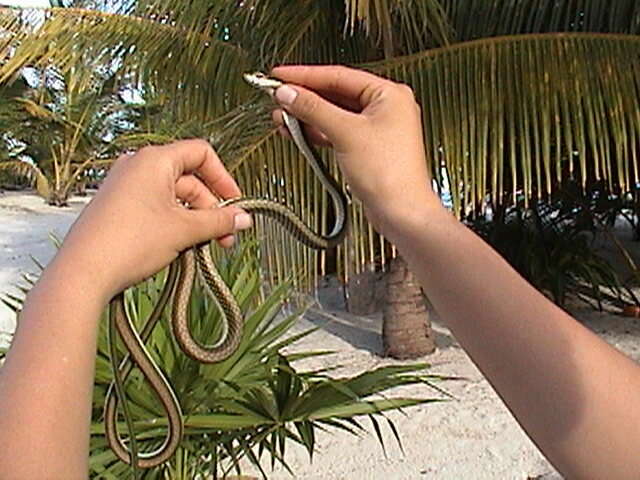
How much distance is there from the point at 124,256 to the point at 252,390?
142 cm

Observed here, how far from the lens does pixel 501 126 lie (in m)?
3.03

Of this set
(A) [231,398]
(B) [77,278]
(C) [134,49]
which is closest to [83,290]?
(B) [77,278]

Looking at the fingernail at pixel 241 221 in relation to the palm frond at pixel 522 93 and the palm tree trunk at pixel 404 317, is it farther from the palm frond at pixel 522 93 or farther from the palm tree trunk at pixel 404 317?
the palm tree trunk at pixel 404 317

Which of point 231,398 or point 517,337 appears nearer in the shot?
point 517,337

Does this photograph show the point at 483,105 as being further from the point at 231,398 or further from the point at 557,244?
the point at 557,244

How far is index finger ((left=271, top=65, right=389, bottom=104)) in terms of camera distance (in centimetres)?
70

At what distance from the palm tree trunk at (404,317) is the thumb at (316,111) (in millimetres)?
3340

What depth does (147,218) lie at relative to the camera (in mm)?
554

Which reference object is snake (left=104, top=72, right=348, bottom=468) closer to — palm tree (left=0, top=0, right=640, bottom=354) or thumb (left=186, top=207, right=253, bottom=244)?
thumb (left=186, top=207, right=253, bottom=244)

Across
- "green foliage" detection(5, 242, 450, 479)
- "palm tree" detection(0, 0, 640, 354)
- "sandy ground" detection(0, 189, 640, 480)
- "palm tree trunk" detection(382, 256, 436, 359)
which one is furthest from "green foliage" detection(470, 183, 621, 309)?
"green foliage" detection(5, 242, 450, 479)

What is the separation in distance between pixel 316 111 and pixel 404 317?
11.4 ft

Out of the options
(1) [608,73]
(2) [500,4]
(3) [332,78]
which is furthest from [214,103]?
(3) [332,78]

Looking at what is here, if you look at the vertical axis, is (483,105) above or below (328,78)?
above

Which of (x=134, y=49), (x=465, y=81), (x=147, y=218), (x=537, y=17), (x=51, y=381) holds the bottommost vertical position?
(x=51, y=381)
